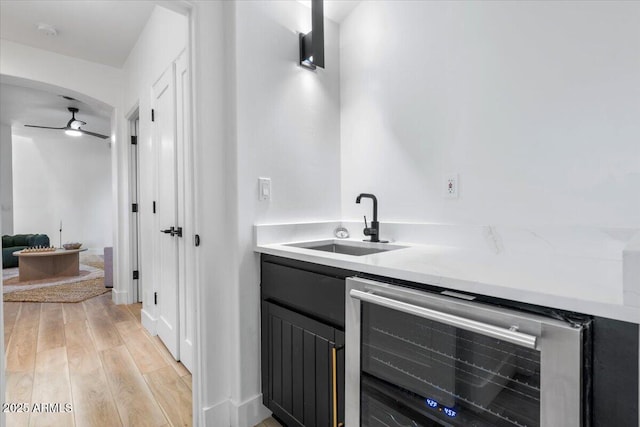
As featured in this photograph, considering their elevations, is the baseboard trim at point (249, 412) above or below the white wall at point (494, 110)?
below

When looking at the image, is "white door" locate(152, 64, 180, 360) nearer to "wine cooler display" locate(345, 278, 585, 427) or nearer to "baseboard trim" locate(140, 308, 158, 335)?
"baseboard trim" locate(140, 308, 158, 335)

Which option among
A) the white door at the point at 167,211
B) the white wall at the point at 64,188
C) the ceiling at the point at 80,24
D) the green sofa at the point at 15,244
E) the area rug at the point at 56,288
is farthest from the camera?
the white wall at the point at 64,188

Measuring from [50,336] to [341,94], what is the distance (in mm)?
3111

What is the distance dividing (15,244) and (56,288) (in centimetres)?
273

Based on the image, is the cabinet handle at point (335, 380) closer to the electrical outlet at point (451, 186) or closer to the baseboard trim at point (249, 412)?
the baseboard trim at point (249, 412)

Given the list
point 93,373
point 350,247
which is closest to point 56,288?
point 93,373

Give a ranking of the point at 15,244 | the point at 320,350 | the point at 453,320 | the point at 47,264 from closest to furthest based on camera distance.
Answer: the point at 453,320, the point at 320,350, the point at 47,264, the point at 15,244

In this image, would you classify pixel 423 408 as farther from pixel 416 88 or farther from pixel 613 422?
pixel 416 88

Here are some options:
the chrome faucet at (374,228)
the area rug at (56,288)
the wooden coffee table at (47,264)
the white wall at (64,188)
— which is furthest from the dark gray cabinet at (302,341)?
the white wall at (64,188)

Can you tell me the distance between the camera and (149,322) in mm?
2852

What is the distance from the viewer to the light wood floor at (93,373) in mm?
1708

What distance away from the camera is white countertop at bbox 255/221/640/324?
2.34 feet

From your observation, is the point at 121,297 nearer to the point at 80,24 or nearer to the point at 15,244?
the point at 80,24

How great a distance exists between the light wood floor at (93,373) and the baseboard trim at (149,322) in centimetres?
5
